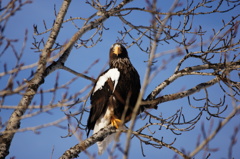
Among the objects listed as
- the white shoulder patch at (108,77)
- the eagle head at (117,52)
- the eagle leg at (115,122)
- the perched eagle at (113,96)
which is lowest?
the eagle leg at (115,122)

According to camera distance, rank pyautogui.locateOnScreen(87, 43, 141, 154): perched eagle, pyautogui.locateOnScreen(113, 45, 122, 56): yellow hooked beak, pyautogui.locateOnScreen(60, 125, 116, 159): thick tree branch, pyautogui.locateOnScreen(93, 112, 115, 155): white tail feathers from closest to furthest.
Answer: pyautogui.locateOnScreen(60, 125, 116, 159): thick tree branch, pyautogui.locateOnScreen(87, 43, 141, 154): perched eagle, pyautogui.locateOnScreen(93, 112, 115, 155): white tail feathers, pyautogui.locateOnScreen(113, 45, 122, 56): yellow hooked beak

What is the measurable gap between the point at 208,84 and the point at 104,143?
2.14 meters

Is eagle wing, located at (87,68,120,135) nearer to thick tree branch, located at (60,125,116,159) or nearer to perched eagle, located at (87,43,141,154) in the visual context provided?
perched eagle, located at (87,43,141,154)

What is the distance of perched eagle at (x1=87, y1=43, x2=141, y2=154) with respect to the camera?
5.14 m

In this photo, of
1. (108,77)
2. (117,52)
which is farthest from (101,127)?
(117,52)

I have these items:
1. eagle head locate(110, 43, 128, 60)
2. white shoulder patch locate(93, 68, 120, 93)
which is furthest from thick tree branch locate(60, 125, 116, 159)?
eagle head locate(110, 43, 128, 60)

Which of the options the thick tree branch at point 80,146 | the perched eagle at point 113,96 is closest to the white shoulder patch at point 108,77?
the perched eagle at point 113,96

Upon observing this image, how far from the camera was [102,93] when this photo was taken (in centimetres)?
532

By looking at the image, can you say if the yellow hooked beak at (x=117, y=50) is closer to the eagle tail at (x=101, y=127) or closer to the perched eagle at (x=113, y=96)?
the perched eagle at (x=113, y=96)

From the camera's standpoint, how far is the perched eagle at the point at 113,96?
5.14m

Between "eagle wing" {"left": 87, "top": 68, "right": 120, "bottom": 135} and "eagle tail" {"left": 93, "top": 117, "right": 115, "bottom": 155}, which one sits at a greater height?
"eagle wing" {"left": 87, "top": 68, "right": 120, "bottom": 135}

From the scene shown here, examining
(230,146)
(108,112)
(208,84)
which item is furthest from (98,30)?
(230,146)

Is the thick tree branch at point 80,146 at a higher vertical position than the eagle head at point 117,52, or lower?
lower

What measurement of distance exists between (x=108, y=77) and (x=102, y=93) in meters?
0.30
